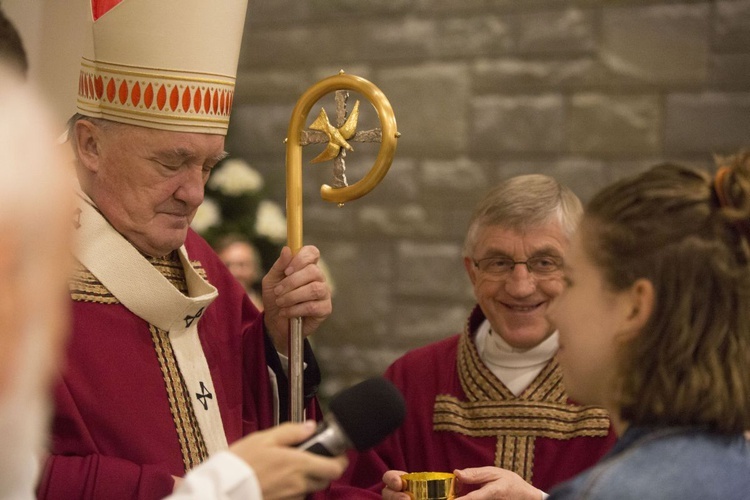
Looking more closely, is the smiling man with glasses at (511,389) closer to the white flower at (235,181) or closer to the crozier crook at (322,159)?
the crozier crook at (322,159)

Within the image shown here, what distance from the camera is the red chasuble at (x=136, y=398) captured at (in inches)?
92.4

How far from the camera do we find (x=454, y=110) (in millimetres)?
5242

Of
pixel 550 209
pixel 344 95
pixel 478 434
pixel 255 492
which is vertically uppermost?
pixel 344 95

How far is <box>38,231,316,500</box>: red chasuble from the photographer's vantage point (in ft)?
7.70

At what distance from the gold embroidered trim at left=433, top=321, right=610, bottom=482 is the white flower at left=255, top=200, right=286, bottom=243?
7.63 feet

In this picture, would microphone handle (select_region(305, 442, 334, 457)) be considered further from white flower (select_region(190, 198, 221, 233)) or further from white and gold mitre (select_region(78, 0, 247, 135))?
white flower (select_region(190, 198, 221, 233))

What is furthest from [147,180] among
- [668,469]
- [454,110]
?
[454,110]

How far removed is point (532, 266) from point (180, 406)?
1.08 m

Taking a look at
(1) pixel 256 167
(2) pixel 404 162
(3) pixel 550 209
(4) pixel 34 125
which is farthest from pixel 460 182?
(4) pixel 34 125

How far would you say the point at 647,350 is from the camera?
174 cm

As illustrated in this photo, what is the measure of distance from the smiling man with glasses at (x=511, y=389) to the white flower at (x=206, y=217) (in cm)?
233

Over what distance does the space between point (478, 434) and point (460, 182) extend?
2.43 meters

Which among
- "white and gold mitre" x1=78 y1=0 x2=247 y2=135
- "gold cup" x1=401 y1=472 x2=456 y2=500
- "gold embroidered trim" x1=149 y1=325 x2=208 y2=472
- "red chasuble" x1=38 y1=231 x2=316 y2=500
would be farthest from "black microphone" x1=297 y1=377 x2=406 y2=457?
"white and gold mitre" x1=78 y1=0 x2=247 y2=135

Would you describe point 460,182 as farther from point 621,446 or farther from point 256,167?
point 621,446
